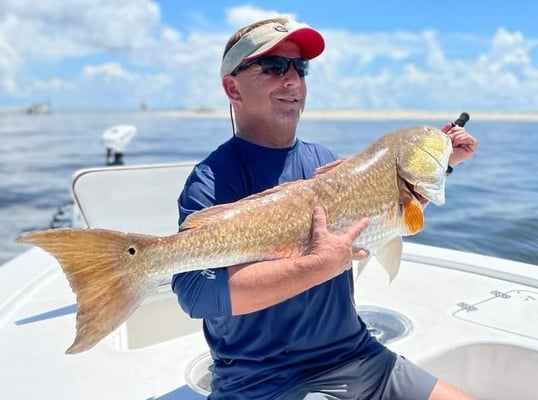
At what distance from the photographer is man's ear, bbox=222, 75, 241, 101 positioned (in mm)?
2172

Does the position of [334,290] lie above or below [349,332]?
above

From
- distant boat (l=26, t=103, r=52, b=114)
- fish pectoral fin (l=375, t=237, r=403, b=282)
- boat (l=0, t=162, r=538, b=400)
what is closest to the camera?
fish pectoral fin (l=375, t=237, r=403, b=282)

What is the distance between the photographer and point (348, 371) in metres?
2.17

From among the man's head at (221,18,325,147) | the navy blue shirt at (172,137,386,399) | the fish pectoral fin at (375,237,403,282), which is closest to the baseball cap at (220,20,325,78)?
the man's head at (221,18,325,147)

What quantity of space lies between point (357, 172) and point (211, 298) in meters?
0.71

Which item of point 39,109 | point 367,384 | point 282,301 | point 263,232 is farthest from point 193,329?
point 39,109

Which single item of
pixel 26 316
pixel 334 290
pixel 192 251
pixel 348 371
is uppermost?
pixel 192 251

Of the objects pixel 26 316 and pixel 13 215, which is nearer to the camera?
pixel 26 316

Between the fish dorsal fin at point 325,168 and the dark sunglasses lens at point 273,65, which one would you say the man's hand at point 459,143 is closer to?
the fish dorsal fin at point 325,168

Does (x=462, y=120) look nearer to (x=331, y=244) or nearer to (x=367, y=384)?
(x=331, y=244)

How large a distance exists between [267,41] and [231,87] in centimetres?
24

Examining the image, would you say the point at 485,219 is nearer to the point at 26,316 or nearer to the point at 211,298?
the point at 26,316

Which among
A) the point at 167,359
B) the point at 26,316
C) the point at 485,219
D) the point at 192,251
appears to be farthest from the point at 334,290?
the point at 485,219

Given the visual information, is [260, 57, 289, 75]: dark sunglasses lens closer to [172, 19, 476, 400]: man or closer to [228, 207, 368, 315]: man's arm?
[172, 19, 476, 400]: man
